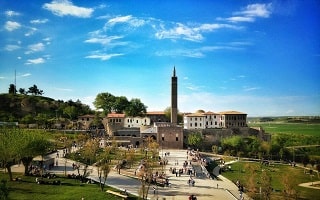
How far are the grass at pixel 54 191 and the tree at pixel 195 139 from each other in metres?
24.0

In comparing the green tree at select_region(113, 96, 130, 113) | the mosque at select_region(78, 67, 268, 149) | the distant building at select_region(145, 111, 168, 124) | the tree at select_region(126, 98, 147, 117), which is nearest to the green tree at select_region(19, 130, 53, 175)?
the mosque at select_region(78, 67, 268, 149)

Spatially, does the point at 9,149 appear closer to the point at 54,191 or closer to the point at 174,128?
the point at 54,191

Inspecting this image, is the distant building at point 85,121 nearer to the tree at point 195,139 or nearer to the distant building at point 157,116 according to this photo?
the distant building at point 157,116

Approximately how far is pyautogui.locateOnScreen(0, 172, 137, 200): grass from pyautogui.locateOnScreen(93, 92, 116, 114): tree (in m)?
42.0

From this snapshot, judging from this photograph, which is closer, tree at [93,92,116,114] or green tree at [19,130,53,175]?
green tree at [19,130,53,175]

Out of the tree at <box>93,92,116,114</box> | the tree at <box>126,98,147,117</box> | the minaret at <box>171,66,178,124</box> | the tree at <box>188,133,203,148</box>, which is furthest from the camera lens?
the tree at <box>93,92,116,114</box>

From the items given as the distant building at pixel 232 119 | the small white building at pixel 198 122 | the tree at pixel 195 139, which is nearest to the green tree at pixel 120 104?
the small white building at pixel 198 122

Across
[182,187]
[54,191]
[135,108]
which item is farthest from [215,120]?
[54,191]

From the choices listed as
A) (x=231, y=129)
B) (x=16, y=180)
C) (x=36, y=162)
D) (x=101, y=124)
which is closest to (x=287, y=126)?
(x=231, y=129)

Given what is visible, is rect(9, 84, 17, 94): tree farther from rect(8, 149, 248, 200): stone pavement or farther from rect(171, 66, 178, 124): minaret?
rect(8, 149, 248, 200): stone pavement

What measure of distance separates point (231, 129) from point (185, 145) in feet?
24.9

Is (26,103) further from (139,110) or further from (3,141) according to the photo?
(3,141)

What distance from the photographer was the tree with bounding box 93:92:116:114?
201 ft

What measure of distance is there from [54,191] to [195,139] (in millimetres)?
26679
